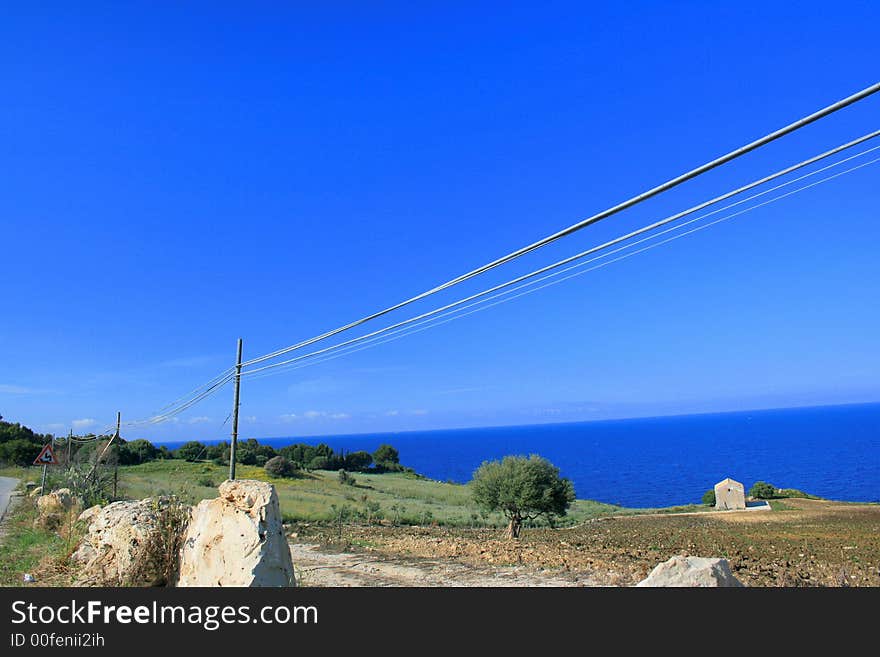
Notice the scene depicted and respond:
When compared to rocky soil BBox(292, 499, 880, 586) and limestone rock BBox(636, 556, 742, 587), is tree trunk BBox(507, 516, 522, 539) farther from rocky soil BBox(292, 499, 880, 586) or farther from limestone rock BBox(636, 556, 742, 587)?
limestone rock BBox(636, 556, 742, 587)

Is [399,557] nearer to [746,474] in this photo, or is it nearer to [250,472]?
[250,472]

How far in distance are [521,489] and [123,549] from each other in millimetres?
21441

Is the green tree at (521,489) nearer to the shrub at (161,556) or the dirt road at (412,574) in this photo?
the dirt road at (412,574)

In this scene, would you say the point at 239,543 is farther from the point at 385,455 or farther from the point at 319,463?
the point at 385,455

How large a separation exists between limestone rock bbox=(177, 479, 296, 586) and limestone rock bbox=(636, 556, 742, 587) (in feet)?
15.7

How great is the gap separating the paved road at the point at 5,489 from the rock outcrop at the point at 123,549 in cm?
1473

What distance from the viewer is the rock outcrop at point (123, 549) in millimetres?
9992

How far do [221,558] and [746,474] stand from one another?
466 ft

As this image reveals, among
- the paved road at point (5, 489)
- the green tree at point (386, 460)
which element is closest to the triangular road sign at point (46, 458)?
the paved road at point (5, 489)

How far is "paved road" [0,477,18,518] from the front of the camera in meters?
24.6

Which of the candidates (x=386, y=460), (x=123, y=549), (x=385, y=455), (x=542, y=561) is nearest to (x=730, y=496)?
(x=542, y=561)

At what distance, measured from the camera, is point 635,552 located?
17328 mm

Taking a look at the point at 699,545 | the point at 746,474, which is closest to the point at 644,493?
the point at 746,474

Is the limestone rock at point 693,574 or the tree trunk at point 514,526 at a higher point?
the limestone rock at point 693,574
